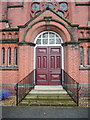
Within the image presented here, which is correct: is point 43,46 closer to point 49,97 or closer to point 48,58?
point 48,58

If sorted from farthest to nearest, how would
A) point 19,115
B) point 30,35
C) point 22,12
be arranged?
point 22,12, point 30,35, point 19,115

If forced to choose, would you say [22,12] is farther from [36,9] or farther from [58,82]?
[58,82]

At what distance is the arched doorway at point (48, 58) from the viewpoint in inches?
351

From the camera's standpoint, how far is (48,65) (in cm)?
895

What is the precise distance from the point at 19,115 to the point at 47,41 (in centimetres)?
494

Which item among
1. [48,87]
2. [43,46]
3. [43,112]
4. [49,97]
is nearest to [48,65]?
[43,46]

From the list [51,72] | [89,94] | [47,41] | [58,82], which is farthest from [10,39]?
[89,94]

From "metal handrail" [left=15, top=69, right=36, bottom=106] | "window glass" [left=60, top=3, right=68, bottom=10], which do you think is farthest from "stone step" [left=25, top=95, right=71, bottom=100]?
"window glass" [left=60, top=3, right=68, bottom=10]

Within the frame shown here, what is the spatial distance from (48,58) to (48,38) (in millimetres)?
1292

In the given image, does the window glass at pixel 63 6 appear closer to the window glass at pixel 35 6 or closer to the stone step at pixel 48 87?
the window glass at pixel 35 6

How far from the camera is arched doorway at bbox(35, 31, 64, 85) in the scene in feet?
29.2

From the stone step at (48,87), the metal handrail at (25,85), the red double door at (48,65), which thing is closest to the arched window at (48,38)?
the red double door at (48,65)

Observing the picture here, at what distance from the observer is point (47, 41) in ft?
30.3

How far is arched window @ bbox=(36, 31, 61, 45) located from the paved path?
13.9 feet
